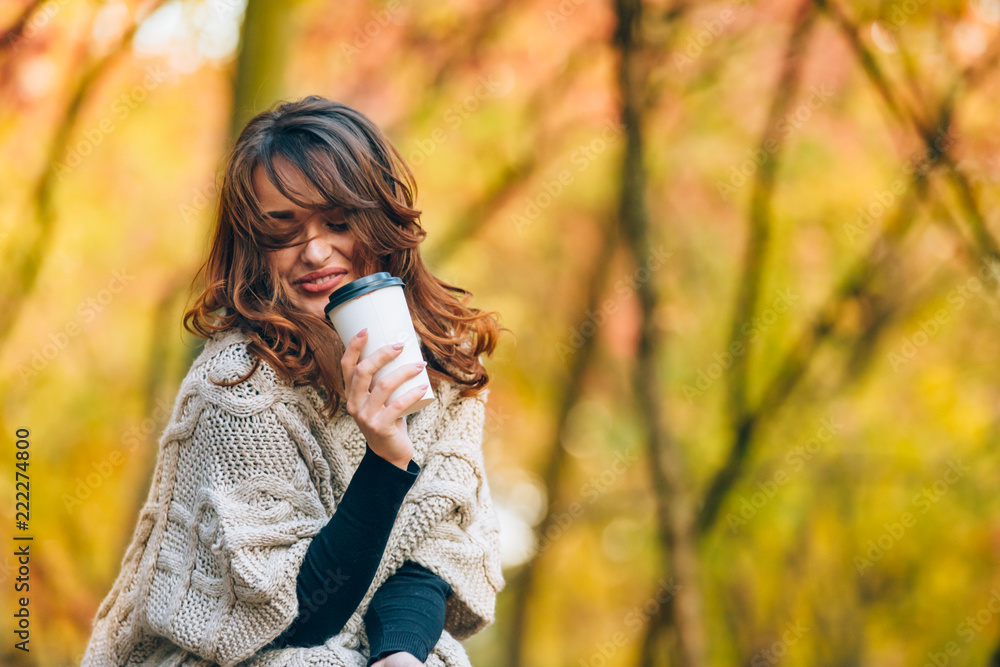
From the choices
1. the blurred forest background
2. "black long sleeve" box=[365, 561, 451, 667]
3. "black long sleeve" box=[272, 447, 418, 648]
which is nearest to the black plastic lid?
"black long sleeve" box=[272, 447, 418, 648]

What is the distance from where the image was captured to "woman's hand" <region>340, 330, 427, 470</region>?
1496 mm

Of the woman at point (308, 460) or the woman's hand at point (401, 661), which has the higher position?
the woman at point (308, 460)

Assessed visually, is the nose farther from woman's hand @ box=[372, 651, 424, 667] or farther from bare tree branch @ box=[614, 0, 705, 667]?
bare tree branch @ box=[614, 0, 705, 667]

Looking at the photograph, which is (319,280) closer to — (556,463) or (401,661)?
(401,661)

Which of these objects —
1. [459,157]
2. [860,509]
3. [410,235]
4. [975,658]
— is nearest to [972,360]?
[860,509]

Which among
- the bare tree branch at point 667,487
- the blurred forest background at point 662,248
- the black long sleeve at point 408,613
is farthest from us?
the blurred forest background at point 662,248

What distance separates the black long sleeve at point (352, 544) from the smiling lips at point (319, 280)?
0.44 meters

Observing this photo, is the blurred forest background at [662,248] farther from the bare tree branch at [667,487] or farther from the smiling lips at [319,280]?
the smiling lips at [319,280]

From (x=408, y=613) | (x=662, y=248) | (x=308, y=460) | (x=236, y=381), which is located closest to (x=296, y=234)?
(x=236, y=381)

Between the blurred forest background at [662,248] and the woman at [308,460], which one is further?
the blurred forest background at [662,248]

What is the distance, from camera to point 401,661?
5.10ft

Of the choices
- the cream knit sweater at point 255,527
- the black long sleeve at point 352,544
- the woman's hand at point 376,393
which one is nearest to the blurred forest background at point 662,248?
the cream knit sweater at point 255,527

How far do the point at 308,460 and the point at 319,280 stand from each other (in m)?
0.39

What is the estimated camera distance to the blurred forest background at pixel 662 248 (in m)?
5.52
